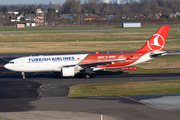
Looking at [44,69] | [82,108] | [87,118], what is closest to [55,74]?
[44,69]

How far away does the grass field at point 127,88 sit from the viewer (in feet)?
99.1

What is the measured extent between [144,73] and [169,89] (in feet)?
37.5

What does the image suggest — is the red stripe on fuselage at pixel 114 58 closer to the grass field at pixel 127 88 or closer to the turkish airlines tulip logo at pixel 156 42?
the turkish airlines tulip logo at pixel 156 42

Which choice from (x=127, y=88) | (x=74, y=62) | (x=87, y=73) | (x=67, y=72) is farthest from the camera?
(x=87, y=73)

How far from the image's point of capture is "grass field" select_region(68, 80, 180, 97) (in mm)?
30203

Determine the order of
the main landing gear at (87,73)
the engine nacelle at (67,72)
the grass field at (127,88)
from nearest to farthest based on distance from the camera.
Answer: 1. the grass field at (127,88)
2. the engine nacelle at (67,72)
3. the main landing gear at (87,73)

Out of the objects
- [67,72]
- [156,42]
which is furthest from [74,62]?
[156,42]

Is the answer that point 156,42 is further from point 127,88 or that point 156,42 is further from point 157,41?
point 127,88

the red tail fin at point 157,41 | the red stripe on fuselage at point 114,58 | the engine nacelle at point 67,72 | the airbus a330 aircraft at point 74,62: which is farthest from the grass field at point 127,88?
the red tail fin at point 157,41

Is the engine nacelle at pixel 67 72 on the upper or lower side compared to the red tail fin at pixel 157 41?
lower

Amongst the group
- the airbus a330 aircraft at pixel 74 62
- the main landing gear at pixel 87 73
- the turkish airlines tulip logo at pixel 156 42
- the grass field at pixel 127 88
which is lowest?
the grass field at pixel 127 88

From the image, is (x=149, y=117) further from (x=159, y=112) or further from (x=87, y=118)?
(x=87, y=118)

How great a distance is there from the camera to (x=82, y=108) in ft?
78.5

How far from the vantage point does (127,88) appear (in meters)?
32.5
